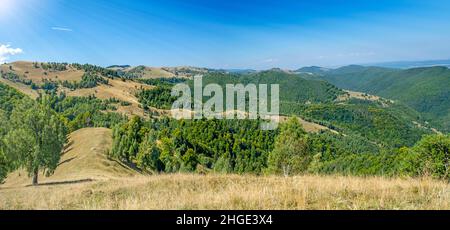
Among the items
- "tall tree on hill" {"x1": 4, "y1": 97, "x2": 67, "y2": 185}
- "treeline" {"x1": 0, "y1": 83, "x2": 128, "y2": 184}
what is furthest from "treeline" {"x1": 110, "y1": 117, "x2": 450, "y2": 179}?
"tall tree on hill" {"x1": 4, "y1": 97, "x2": 67, "y2": 185}

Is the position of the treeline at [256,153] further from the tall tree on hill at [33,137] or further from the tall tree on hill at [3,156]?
the tall tree on hill at [3,156]

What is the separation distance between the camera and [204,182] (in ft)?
41.8

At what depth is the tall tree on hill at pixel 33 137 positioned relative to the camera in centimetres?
3831

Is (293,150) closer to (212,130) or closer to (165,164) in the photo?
(165,164)

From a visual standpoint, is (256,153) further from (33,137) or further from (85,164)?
(33,137)

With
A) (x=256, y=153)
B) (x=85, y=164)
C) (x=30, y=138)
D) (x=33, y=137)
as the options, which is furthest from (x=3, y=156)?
(x=256, y=153)

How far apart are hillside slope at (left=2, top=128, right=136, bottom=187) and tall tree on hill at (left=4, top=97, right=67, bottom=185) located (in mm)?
4561

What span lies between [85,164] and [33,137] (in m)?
22.9

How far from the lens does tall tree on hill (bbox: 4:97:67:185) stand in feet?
126

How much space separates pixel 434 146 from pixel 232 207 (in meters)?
37.0

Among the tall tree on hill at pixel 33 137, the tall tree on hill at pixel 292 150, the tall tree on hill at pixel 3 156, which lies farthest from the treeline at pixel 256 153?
the tall tree on hill at pixel 3 156
